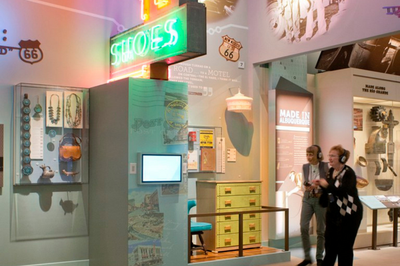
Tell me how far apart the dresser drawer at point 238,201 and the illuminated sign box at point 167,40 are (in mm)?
2573

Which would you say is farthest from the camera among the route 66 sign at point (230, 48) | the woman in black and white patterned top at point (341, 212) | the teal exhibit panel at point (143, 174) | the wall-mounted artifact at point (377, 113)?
the wall-mounted artifact at point (377, 113)

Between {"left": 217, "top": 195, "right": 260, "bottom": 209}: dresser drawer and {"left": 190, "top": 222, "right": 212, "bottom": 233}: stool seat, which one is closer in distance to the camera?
{"left": 190, "top": 222, "right": 212, "bottom": 233}: stool seat

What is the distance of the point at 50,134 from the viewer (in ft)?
24.5

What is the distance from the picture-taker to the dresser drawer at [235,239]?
8359 millimetres

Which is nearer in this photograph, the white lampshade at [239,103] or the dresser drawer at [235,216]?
the dresser drawer at [235,216]

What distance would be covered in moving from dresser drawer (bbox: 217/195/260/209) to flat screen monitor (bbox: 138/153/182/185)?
1492 millimetres

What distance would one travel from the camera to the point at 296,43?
Answer: 9016 millimetres

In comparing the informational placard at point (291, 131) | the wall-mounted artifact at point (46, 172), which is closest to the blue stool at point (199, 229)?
the wall-mounted artifact at point (46, 172)

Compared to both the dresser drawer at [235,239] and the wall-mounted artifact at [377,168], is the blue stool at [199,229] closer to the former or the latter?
the dresser drawer at [235,239]

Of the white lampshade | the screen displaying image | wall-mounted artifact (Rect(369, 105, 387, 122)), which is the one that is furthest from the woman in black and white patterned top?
wall-mounted artifact (Rect(369, 105, 387, 122))

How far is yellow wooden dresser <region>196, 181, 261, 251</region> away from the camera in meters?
8.38

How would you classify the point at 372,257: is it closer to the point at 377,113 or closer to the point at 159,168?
the point at 377,113

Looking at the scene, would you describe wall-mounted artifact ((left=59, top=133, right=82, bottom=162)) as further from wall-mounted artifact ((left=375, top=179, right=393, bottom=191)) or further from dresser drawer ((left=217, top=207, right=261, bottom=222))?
wall-mounted artifact ((left=375, top=179, right=393, bottom=191))

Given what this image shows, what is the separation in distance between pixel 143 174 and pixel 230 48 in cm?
369
